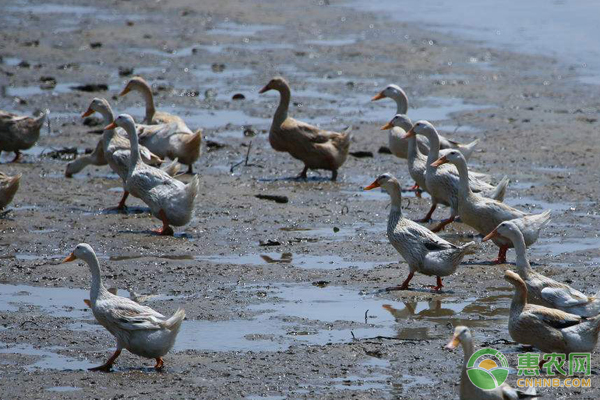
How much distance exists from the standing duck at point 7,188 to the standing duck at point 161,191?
1.17m

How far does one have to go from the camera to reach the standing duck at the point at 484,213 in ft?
36.1

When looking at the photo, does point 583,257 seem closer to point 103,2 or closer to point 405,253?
point 405,253

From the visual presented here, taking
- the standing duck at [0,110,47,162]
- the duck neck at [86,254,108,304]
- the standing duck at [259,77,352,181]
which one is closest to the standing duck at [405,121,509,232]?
the standing duck at [259,77,352,181]

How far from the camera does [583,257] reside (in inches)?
439

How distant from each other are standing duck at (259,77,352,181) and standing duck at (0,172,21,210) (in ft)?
13.2

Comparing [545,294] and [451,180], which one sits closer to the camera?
[545,294]

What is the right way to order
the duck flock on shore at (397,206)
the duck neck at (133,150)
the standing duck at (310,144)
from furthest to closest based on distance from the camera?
the standing duck at (310,144) < the duck neck at (133,150) < the duck flock on shore at (397,206)

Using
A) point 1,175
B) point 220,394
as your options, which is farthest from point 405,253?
point 1,175

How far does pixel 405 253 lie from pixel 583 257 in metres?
1.99

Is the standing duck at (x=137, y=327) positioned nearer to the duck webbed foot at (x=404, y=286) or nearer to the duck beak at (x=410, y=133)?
the duck webbed foot at (x=404, y=286)

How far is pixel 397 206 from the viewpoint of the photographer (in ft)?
35.3

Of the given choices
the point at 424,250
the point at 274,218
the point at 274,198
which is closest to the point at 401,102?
the point at 274,198

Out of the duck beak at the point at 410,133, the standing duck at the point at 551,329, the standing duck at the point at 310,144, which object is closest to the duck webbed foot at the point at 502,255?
the standing duck at the point at 551,329

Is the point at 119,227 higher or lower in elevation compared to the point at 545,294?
lower
